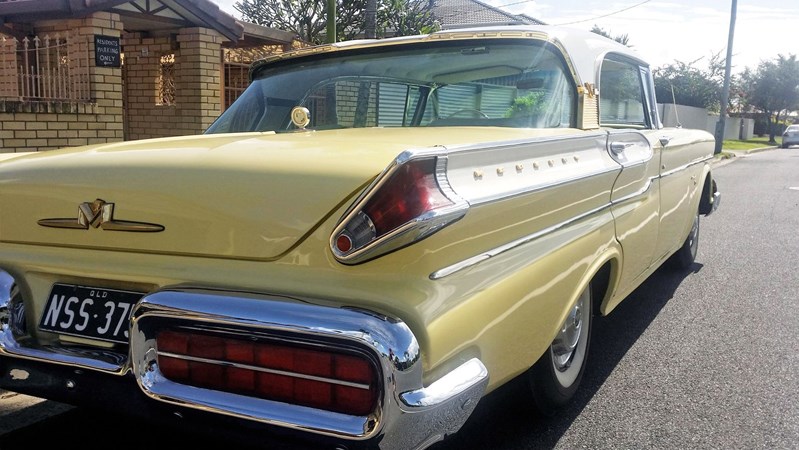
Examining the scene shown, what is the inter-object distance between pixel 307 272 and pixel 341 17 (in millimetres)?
14435

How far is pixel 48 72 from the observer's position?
7.61m

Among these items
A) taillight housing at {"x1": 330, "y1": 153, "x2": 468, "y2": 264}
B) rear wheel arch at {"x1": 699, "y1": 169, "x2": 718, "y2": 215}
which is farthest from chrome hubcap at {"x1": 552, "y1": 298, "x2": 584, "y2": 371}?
rear wheel arch at {"x1": 699, "y1": 169, "x2": 718, "y2": 215}

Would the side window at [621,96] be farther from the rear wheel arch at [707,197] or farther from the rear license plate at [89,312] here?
the rear license plate at [89,312]

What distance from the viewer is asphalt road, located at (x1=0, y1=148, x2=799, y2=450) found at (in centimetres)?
307

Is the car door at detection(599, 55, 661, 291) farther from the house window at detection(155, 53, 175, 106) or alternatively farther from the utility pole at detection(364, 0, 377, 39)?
the house window at detection(155, 53, 175, 106)

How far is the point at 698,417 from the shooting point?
3.30 metres

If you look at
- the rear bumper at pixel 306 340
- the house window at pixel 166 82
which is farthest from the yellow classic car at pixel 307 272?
the house window at pixel 166 82

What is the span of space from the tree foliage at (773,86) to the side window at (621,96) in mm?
56067

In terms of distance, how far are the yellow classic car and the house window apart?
25.5 feet

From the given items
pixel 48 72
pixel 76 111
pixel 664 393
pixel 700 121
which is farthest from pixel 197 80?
pixel 700 121

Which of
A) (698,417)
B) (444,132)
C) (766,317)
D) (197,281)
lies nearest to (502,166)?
(444,132)

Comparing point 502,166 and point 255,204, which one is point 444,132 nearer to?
point 502,166

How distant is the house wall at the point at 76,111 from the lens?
713cm

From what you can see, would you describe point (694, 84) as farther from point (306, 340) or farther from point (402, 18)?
point (306, 340)
